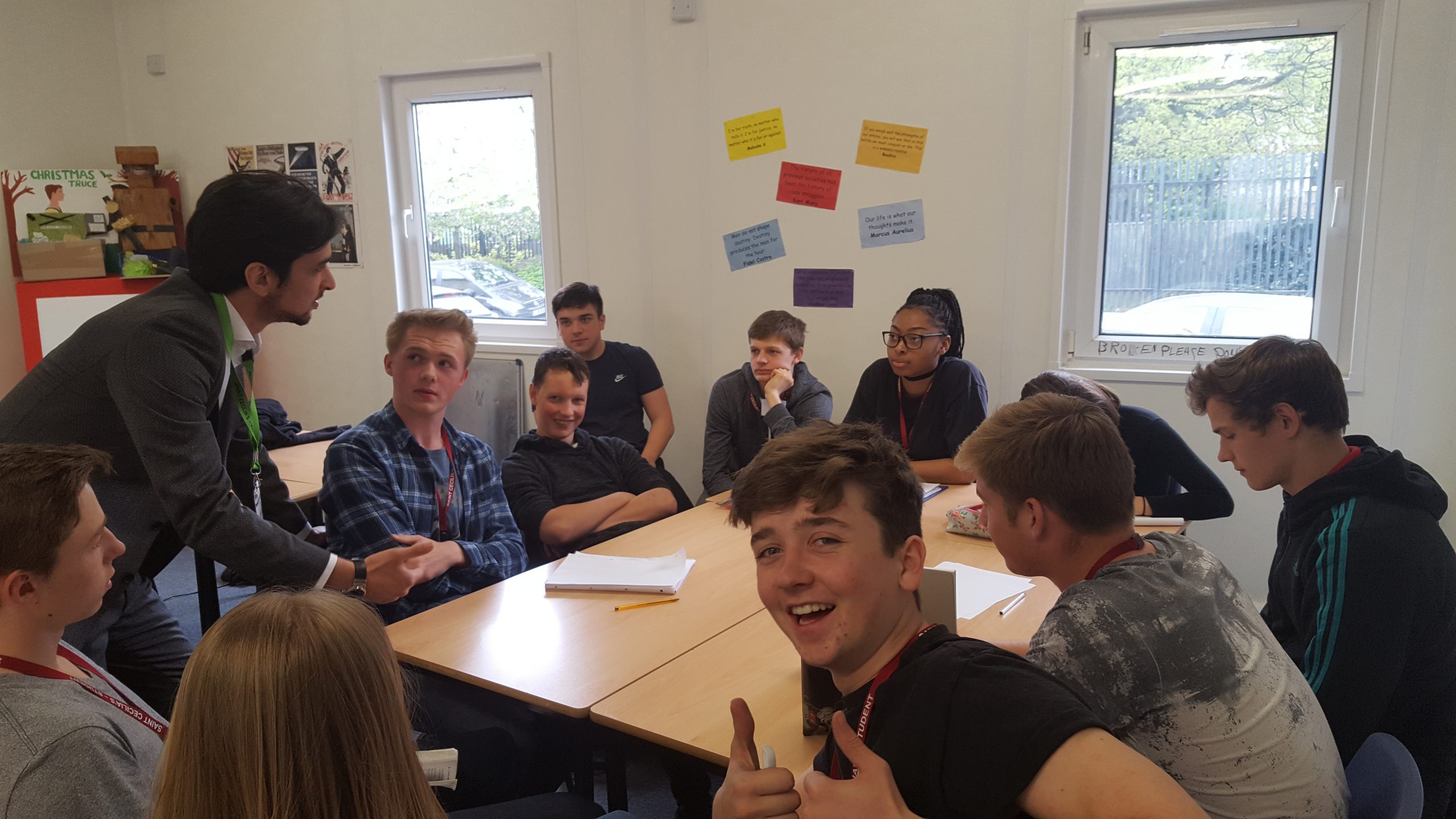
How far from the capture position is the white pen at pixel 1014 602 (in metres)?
2.05

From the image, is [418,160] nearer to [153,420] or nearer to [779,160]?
[779,160]

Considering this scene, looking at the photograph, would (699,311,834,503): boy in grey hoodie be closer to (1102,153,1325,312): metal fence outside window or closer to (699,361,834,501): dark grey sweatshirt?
(699,361,834,501): dark grey sweatshirt

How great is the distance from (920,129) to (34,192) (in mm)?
4662

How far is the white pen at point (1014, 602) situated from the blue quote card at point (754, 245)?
2.43 meters

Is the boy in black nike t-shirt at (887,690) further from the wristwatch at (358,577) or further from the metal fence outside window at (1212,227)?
the metal fence outside window at (1212,227)

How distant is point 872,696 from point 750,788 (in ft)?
0.57

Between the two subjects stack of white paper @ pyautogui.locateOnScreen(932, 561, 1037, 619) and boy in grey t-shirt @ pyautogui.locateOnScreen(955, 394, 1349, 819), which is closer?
boy in grey t-shirt @ pyautogui.locateOnScreen(955, 394, 1349, 819)

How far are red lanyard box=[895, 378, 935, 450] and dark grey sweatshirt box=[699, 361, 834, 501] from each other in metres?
0.27

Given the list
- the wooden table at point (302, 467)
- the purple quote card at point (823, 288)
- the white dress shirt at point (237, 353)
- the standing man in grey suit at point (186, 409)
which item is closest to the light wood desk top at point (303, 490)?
the wooden table at point (302, 467)

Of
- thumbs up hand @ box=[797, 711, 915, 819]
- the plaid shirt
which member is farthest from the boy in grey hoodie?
thumbs up hand @ box=[797, 711, 915, 819]

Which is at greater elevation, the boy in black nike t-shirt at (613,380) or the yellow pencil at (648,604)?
the boy in black nike t-shirt at (613,380)

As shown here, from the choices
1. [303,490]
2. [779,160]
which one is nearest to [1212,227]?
[779,160]

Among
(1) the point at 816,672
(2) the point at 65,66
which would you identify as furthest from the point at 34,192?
(1) the point at 816,672

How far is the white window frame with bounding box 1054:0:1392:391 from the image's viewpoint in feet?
11.1
